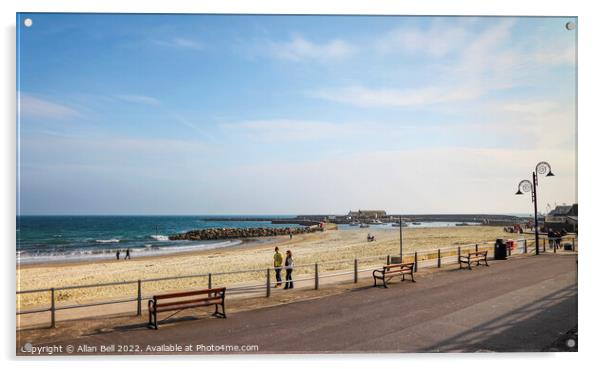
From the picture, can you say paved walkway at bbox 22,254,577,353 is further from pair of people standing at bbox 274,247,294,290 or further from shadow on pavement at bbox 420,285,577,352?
pair of people standing at bbox 274,247,294,290

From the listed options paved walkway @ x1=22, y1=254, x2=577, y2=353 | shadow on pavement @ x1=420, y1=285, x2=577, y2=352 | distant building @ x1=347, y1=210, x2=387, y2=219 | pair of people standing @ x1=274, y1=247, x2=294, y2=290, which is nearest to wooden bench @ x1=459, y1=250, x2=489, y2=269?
paved walkway @ x1=22, y1=254, x2=577, y2=353

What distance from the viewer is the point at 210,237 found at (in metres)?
74.8

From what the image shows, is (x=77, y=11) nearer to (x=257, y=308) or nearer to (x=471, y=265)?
(x=257, y=308)

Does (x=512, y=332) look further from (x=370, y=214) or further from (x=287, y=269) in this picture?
(x=370, y=214)

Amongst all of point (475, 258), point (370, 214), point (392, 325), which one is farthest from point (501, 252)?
point (370, 214)

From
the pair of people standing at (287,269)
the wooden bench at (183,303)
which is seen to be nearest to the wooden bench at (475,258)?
the pair of people standing at (287,269)

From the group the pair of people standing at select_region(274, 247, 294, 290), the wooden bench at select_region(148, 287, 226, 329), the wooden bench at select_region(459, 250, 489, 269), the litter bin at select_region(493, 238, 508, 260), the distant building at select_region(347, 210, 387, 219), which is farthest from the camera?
the distant building at select_region(347, 210, 387, 219)

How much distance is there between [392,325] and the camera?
26.8 ft

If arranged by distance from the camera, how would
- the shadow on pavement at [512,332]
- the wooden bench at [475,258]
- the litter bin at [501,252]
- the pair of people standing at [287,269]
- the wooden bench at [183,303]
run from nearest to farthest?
the shadow on pavement at [512,332] < the wooden bench at [183,303] < the pair of people standing at [287,269] < the wooden bench at [475,258] < the litter bin at [501,252]

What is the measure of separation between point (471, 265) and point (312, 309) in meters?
9.61

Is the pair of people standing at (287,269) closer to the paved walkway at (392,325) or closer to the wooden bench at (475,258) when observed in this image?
the paved walkway at (392,325)

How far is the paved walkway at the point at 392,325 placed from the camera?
7344 mm

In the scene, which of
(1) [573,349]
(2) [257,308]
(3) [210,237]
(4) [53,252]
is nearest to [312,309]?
(2) [257,308]

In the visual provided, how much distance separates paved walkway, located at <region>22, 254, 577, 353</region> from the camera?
7.34m
